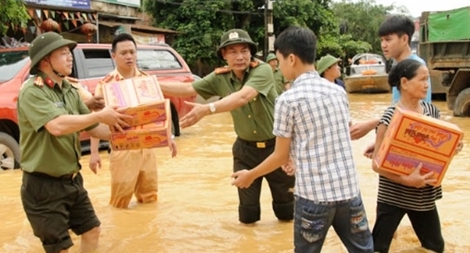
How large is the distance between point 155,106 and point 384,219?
5.58ft

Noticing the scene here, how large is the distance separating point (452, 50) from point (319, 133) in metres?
12.0

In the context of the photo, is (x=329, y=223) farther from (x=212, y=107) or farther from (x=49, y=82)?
(x=49, y=82)

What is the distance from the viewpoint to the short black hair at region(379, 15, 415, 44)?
3.98 m

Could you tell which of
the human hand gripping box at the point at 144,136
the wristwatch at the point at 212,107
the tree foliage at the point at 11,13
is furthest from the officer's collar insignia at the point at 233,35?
the tree foliage at the point at 11,13

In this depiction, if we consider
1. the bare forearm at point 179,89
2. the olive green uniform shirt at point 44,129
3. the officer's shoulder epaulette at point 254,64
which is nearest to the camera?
the olive green uniform shirt at point 44,129

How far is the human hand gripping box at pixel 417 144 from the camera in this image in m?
3.29

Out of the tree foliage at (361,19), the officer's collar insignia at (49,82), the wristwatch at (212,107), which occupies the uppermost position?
the officer's collar insignia at (49,82)

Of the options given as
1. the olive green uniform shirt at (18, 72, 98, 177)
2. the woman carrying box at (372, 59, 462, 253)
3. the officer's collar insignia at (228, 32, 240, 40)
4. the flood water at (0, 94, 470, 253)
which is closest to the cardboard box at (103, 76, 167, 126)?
the olive green uniform shirt at (18, 72, 98, 177)

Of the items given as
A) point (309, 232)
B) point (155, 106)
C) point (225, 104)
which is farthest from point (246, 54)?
point (309, 232)

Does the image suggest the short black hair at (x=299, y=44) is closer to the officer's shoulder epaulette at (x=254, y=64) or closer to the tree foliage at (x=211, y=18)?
the officer's shoulder epaulette at (x=254, y=64)

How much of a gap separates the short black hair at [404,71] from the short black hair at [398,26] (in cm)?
43

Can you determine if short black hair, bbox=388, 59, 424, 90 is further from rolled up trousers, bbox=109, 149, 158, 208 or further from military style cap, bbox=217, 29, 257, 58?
rolled up trousers, bbox=109, 149, 158, 208

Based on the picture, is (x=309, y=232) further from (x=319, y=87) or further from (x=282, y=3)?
(x=282, y=3)

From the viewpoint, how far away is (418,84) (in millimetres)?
3531
